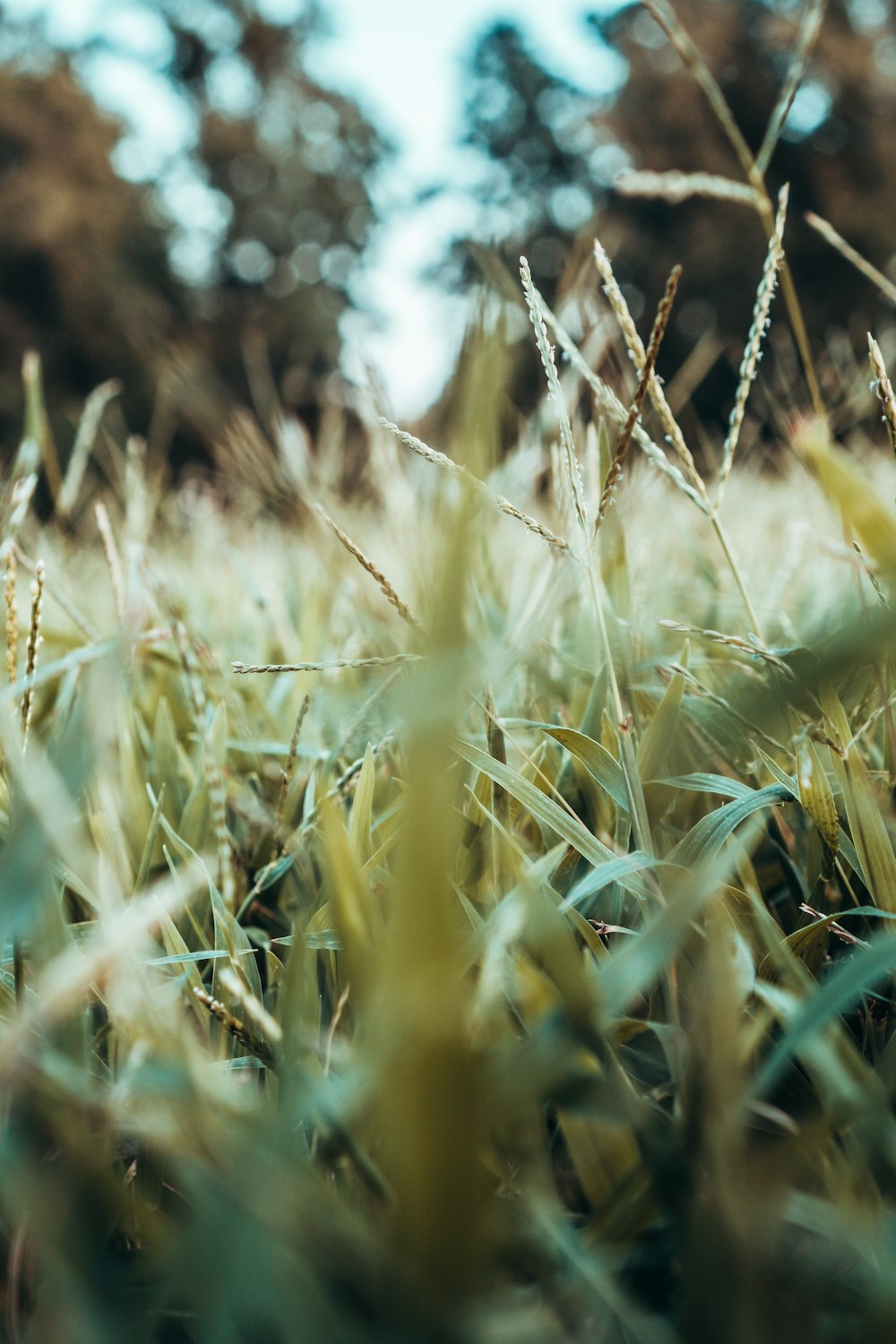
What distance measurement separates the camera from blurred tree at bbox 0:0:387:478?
9805mm

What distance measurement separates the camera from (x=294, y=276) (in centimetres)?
1198

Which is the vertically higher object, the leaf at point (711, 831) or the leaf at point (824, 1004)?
the leaf at point (824, 1004)

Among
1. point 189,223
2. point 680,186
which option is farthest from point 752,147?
point 680,186

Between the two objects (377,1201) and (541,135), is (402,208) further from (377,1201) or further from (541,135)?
(377,1201)

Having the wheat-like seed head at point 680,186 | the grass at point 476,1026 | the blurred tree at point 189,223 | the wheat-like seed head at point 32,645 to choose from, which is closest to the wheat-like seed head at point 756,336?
the grass at point 476,1026

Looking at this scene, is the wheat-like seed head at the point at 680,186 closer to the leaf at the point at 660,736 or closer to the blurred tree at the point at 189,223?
the leaf at the point at 660,736

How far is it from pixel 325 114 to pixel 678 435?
15.3m

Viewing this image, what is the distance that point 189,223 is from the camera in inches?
451

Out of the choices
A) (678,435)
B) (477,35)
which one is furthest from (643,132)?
(678,435)

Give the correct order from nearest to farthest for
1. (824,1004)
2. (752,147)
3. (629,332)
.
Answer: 1. (824,1004)
2. (629,332)
3. (752,147)

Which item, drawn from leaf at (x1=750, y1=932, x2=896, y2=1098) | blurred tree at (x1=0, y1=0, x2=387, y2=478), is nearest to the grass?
leaf at (x1=750, y1=932, x2=896, y2=1098)

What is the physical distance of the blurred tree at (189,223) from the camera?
980 centimetres

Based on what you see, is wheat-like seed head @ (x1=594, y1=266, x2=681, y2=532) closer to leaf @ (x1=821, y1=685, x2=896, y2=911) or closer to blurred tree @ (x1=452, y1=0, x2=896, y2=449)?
leaf @ (x1=821, y1=685, x2=896, y2=911)

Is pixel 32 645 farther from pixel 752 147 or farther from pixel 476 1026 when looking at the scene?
pixel 752 147
